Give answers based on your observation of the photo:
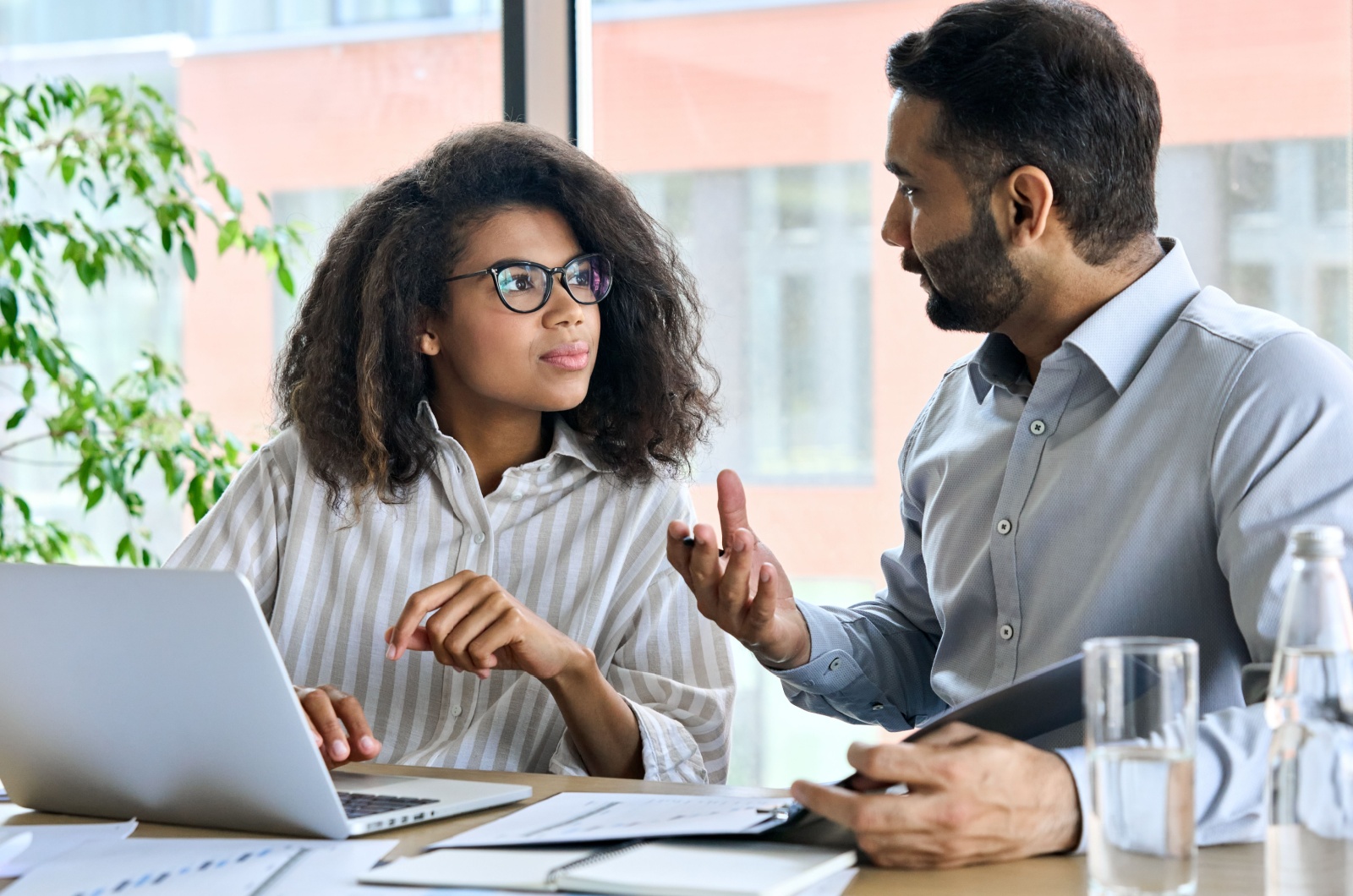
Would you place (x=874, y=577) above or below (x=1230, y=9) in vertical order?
below

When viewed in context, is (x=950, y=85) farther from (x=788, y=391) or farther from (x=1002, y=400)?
(x=788, y=391)

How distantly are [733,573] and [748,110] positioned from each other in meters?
1.55

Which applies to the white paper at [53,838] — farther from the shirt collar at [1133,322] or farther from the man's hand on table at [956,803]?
the shirt collar at [1133,322]

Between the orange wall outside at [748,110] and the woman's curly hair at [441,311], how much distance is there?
47 cm

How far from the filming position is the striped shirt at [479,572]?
1.76 metres

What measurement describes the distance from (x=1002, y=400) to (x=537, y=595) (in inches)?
26.6

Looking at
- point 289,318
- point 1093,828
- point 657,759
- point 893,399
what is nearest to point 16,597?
point 657,759

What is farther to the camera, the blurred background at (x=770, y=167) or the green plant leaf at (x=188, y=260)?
the green plant leaf at (x=188, y=260)

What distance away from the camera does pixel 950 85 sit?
1.64 metres

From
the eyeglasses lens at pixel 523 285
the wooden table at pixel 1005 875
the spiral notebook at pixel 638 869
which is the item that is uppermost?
the eyeglasses lens at pixel 523 285

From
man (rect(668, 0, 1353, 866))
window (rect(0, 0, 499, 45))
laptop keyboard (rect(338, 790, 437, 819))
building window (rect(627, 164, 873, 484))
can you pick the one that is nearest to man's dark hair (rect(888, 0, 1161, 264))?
man (rect(668, 0, 1353, 866))

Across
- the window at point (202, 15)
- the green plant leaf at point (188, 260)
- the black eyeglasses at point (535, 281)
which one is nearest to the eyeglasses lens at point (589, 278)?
the black eyeglasses at point (535, 281)

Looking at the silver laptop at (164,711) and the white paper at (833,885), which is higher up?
the silver laptop at (164,711)

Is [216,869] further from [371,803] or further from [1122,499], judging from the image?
[1122,499]
